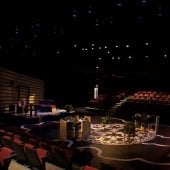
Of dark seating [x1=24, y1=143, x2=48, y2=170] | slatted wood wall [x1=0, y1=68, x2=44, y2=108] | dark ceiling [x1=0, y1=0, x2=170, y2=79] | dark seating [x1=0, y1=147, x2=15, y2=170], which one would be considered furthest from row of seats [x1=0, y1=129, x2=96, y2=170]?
slatted wood wall [x1=0, y1=68, x2=44, y2=108]

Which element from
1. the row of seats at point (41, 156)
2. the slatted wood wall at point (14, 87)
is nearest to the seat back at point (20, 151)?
the row of seats at point (41, 156)

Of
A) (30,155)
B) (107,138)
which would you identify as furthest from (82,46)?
(30,155)

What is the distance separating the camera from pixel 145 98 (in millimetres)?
19969

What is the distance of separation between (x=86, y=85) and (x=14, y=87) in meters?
9.69

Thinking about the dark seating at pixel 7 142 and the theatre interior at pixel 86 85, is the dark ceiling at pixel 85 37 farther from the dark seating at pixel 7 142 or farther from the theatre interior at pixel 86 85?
the dark seating at pixel 7 142

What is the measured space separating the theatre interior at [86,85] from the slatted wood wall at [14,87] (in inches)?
2.3

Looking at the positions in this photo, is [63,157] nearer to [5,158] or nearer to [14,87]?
[5,158]

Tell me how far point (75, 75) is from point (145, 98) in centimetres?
763

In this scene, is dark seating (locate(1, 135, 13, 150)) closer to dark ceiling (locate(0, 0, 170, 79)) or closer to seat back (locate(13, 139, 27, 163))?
seat back (locate(13, 139, 27, 163))

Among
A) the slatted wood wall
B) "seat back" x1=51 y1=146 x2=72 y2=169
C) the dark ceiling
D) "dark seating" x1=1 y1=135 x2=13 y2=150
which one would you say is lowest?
"seat back" x1=51 y1=146 x2=72 y2=169

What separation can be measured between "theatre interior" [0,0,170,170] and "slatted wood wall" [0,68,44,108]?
0.19ft

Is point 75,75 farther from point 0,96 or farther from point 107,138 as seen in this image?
point 107,138

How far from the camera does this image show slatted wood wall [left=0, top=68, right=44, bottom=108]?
16.3m

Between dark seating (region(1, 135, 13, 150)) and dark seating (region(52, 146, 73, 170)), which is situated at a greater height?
dark seating (region(1, 135, 13, 150))
